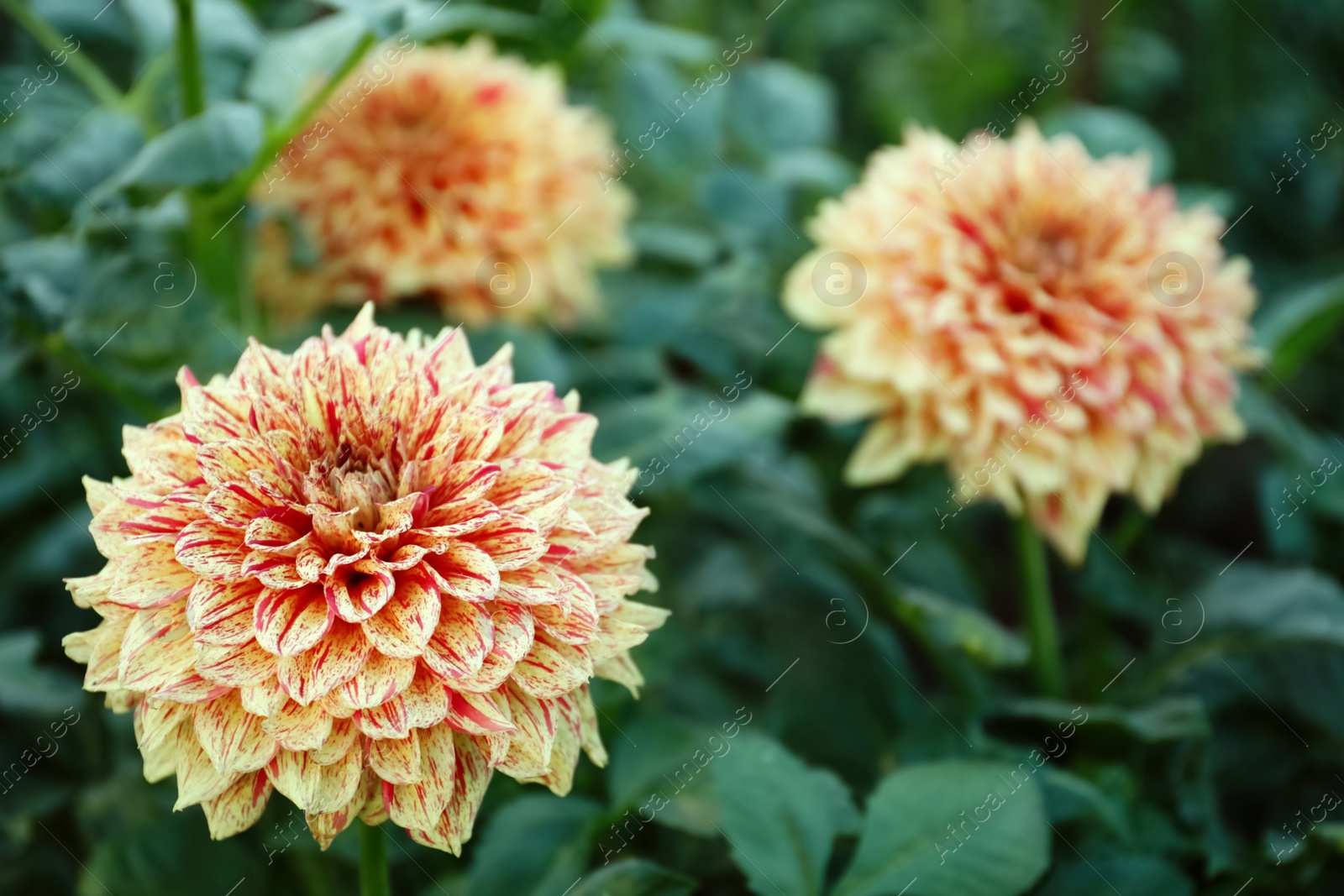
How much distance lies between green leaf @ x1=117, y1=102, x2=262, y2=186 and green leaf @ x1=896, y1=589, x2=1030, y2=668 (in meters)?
0.67

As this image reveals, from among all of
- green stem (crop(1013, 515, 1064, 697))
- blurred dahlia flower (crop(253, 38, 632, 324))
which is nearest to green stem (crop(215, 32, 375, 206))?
blurred dahlia flower (crop(253, 38, 632, 324))

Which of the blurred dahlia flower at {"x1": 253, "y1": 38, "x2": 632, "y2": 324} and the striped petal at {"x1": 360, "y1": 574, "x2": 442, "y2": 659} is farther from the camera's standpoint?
the blurred dahlia flower at {"x1": 253, "y1": 38, "x2": 632, "y2": 324}

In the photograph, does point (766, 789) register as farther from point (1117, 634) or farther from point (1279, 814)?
point (1117, 634)

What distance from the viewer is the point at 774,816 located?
0.74m

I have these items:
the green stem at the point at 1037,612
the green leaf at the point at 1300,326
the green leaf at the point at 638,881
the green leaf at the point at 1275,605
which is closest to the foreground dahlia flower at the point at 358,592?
the green leaf at the point at 638,881

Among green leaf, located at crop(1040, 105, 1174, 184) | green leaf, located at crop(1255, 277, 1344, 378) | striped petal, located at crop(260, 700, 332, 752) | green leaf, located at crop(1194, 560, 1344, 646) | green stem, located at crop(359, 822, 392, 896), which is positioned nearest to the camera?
striped petal, located at crop(260, 700, 332, 752)

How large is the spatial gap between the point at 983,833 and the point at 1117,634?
0.80 metres

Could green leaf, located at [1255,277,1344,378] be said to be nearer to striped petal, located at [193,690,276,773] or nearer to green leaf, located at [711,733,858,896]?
green leaf, located at [711,733,858,896]

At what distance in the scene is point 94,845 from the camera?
90cm

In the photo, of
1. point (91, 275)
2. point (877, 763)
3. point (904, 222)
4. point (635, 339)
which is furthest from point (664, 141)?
point (877, 763)

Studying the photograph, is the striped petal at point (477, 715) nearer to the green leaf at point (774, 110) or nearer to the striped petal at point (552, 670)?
the striped petal at point (552, 670)

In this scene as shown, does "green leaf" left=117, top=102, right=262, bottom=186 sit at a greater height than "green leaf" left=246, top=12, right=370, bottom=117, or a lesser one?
lesser

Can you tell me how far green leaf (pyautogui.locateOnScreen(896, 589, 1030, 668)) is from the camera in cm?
90

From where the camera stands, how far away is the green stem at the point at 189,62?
0.88 m
